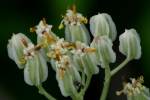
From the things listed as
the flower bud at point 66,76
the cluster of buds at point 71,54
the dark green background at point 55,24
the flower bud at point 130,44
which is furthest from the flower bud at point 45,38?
the dark green background at point 55,24

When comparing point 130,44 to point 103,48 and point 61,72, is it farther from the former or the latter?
point 61,72

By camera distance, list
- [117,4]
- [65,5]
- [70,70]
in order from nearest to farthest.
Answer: [70,70], [65,5], [117,4]

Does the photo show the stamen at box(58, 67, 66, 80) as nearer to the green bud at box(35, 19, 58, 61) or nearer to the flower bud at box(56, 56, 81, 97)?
the flower bud at box(56, 56, 81, 97)

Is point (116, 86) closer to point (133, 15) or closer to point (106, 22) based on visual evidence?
point (133, 15)

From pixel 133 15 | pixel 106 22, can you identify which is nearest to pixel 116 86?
pixel 133 15

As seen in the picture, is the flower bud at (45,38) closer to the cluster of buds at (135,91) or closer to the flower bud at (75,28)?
the flower bud at (75,28)

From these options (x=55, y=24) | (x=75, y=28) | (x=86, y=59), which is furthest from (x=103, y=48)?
(x=55, y=24)
